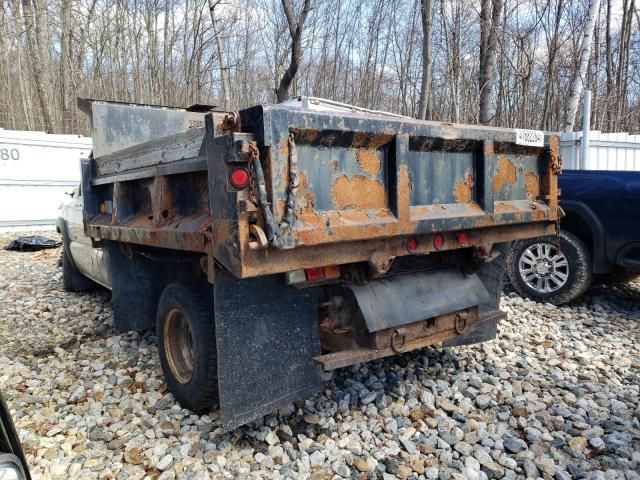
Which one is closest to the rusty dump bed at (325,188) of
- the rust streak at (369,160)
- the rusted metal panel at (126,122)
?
the rust streak at (369,160)

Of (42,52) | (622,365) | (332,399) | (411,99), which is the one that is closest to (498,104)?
(411,99)

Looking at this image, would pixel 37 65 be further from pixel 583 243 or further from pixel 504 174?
pixel 504 174

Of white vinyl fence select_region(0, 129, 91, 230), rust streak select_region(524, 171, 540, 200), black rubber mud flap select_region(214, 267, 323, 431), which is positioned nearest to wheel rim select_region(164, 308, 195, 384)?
black rubber mud flap select_region(214, 267, 323, 431)

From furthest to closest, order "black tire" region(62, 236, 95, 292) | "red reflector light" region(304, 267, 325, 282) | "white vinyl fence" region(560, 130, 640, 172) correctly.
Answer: "white vinyl fence" region(560, 130, 640, 172), "black tire" region(62, 236, 95, 292), "red reflector light" region(304, 267, 325, 282)

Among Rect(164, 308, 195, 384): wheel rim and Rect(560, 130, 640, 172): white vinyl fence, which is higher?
Rect(560, 130, 640, 172): white vinyl fence

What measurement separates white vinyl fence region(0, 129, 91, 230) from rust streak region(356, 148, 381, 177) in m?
11.9

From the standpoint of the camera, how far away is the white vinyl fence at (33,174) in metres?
12.6

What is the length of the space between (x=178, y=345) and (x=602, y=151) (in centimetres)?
902

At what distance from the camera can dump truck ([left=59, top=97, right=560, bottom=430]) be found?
91.9 inches

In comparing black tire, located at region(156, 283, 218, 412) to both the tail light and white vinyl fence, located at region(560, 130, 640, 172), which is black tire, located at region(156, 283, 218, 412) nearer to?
the tail light

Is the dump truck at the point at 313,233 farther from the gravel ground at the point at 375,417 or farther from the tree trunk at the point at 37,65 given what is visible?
the tree trunk at the point at 37,65

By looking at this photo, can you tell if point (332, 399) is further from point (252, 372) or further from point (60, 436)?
point (60, 436)

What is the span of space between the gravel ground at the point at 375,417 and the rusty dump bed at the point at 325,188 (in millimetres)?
1132

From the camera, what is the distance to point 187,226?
2.87 meters
